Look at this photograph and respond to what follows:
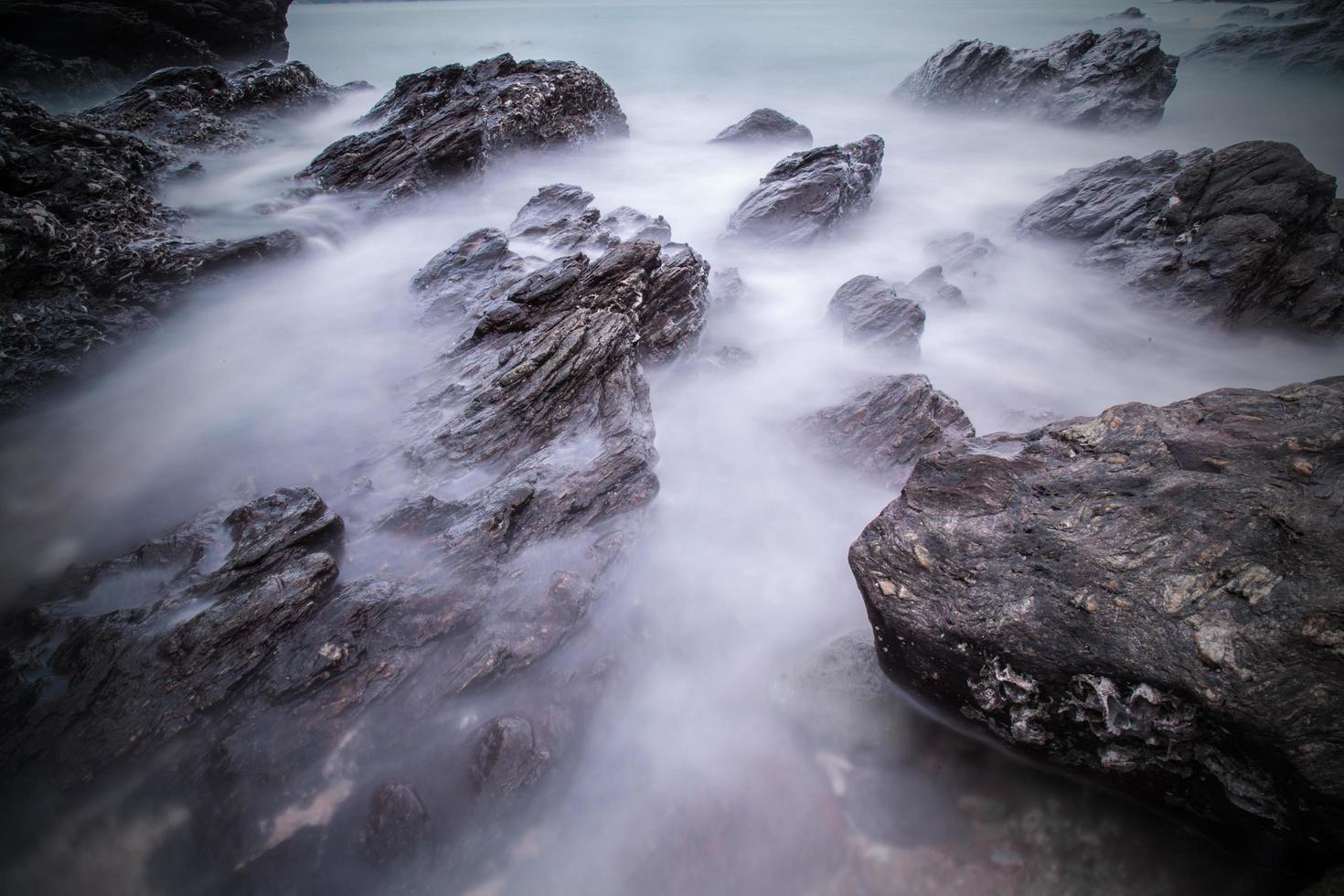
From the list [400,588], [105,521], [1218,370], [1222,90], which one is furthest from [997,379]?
[1222,90]

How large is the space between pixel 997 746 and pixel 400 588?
17.7 feet

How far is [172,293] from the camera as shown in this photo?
10.2m

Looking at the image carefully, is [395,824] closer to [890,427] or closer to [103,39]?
[890,427]

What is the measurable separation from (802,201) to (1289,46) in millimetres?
36092

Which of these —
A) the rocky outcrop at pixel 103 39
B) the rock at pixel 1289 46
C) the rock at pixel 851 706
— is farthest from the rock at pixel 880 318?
the rock at pixel 1289 46

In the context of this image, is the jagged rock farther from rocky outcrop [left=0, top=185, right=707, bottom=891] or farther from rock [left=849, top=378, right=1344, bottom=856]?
rock [left=849, top=378, right=1344, bottom=856]

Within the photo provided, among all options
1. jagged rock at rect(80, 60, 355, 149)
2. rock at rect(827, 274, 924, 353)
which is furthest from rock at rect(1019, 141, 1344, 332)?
jagged rock at rect(80, 60, 355, 149)

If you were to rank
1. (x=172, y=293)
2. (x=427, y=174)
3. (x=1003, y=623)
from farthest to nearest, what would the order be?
(x=427, y=174), (x=172, y=293), (x=1003, y=623)

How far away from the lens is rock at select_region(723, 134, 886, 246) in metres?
13.8

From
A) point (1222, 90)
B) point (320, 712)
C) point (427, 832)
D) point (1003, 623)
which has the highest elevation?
point (1222, 90)

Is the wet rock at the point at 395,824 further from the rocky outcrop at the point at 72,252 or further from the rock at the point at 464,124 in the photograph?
the rock at the point at 464,124

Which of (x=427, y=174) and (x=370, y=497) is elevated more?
(x=427, y=174)

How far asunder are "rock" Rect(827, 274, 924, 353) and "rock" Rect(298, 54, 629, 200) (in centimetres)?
1160

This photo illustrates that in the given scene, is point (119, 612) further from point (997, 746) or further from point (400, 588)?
point (997, 746)
